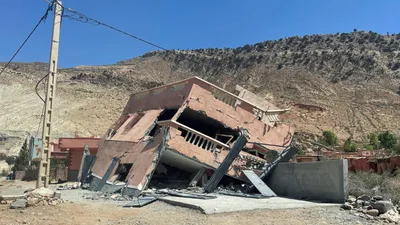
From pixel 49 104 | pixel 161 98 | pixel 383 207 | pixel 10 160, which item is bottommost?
pixel 10 160

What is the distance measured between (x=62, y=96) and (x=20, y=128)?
1319 cm

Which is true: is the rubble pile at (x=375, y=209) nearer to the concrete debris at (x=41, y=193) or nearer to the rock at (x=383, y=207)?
the rock at (x=383, y=207)

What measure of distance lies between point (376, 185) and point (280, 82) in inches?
1749

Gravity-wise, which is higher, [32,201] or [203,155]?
[203,155]

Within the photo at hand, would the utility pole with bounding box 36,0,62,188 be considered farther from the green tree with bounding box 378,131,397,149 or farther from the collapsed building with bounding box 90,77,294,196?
the green tree with bounding box 378,131,397,149

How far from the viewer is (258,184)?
631 inches

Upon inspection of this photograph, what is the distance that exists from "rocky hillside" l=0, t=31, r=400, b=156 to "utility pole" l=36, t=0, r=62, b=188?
38346 mm

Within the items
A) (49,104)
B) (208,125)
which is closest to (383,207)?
(49,104)

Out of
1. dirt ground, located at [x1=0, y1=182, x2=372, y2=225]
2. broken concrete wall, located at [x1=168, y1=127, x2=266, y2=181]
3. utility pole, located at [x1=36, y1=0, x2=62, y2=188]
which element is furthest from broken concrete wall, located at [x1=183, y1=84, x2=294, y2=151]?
dirt ground, located at [x1=0, y1=182, x2=372, y2=225]

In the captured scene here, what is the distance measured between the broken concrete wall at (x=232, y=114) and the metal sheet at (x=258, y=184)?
2.21 metres

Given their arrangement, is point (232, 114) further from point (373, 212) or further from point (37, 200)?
point (37, 200)

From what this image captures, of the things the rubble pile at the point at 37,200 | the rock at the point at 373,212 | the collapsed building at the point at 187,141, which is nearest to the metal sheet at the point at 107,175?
the collapsed building at the point at 187,141

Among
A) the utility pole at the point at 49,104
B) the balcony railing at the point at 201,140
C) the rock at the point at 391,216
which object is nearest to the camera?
the rock at the point at 391,216

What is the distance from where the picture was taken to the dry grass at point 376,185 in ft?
41.7
